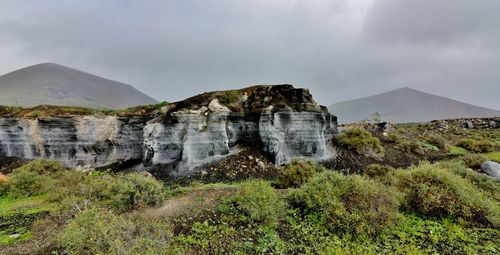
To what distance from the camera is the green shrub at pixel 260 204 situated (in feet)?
32.7

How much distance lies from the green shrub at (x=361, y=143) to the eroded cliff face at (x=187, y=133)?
2.87 metres

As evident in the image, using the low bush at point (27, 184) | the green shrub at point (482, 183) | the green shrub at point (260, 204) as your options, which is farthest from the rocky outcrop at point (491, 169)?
the low bush at point (27, 184)

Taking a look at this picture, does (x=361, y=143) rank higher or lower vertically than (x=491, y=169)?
higher

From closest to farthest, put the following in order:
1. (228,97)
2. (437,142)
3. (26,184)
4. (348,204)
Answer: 1. (348,204)
2. (26,184)
3. (228,97)
4. (437,142)

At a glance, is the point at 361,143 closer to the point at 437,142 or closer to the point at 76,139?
the point at 437,142

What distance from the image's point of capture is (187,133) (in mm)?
21922

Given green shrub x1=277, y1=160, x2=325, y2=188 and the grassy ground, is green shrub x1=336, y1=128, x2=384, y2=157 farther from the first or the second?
the grassy ground

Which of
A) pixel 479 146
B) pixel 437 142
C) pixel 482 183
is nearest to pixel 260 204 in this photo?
pixel 482 183

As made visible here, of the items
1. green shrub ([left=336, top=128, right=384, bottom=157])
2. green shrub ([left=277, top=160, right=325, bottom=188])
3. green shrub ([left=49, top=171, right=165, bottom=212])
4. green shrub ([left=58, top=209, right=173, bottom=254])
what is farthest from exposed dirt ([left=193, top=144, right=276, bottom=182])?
green shrub ([left=58, top=209, right=173, bottom=254])

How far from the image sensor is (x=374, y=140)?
27484 millimetres

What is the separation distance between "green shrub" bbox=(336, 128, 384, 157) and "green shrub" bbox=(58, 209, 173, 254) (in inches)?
868

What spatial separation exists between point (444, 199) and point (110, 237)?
1211 centimetres

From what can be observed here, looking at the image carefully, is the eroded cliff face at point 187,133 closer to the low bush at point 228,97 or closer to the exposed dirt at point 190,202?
the low bush at point 228,97

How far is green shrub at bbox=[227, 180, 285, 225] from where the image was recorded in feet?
32.7
